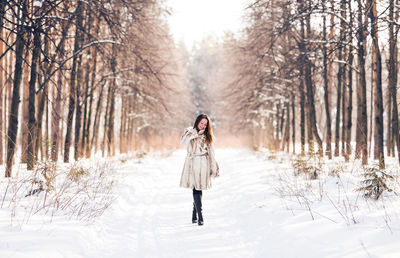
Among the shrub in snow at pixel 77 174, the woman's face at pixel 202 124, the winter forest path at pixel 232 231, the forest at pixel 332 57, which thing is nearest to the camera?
the winter forest path at pixel 232 231

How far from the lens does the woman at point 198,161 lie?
612 cm

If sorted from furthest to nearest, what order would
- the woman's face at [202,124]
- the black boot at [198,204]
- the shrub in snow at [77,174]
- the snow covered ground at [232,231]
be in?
the shrub in snow at [77,174] < the woman's face at [202,124] < the black boot at [198,204] < the snow covered ground at [232,231]

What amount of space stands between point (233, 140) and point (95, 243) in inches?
1671

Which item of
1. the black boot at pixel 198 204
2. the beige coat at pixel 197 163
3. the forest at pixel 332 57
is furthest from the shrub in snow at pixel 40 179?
the forest at pixel 332 57

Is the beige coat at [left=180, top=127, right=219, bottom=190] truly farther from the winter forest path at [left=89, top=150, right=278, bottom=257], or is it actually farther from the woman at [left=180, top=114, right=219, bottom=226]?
the winter forest path at [left=89, top=150, right=278, bottom=257]

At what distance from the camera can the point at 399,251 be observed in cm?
350

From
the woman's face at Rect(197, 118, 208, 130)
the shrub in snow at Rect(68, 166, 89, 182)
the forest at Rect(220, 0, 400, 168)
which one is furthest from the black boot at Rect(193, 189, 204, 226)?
the forest at Rect(220, 0, 400, 168)

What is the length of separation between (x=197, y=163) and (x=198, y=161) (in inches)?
1.8

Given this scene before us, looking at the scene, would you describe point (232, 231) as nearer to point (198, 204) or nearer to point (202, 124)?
point (198, 204)

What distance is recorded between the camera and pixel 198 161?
6203mm

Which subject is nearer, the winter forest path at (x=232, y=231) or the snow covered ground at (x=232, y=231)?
the snow covered ground at (x=232, y=231)

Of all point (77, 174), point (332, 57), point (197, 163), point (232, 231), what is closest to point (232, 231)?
point (232, 231)

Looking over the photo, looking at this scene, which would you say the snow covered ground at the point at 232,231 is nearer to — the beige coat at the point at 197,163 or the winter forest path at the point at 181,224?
the winter forest path at the point at 181,224

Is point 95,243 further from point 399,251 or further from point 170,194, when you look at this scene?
point 170,194
